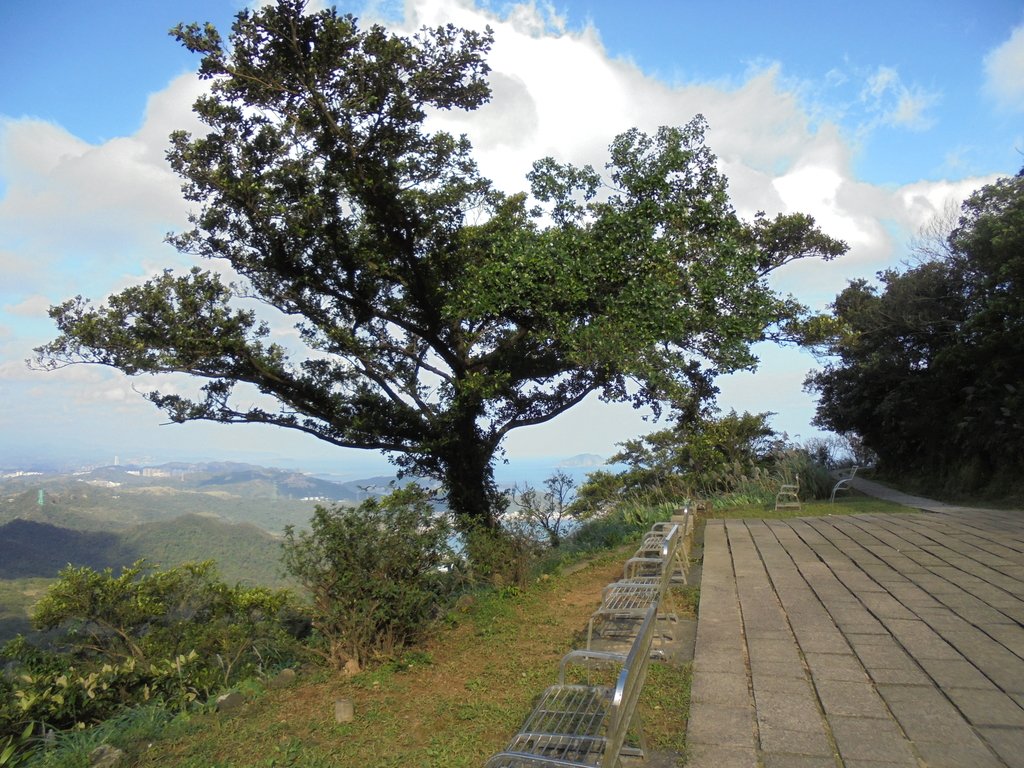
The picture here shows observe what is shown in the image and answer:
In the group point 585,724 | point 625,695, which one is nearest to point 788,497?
point 585,724

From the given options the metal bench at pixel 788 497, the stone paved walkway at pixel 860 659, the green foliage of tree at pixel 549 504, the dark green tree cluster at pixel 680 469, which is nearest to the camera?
the stone paved walkway at pixel 860 659

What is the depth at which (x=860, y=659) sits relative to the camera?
4273 millimetres

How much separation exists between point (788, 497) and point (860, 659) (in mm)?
9866

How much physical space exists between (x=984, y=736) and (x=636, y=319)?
494cm

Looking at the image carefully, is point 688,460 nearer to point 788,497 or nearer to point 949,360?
point 788,497

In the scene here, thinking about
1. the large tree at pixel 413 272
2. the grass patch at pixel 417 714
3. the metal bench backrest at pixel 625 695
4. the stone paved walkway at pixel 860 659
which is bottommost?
the grass patch at pixel 417 714

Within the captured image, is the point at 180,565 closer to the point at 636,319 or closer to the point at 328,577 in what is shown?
the point at 328,577

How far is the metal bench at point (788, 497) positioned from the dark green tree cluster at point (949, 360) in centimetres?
259

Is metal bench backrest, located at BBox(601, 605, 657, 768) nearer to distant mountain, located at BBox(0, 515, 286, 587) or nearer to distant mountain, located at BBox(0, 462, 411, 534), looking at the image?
distant mountain, located at BBox(0, 462, 411, 534)

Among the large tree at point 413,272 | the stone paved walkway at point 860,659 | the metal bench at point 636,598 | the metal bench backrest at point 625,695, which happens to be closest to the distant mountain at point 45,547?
the large tree at point 413,272

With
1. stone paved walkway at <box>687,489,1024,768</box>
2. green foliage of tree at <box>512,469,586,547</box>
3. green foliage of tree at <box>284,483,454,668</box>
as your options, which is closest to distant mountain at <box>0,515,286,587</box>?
green foliage of tree at <box>512,469,586,547</box>

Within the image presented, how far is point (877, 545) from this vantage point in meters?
8.38

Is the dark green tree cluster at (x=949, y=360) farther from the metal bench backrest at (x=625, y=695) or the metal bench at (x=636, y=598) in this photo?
the metal bench backrest at (x=625, y=695)

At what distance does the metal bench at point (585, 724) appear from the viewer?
2527mm
